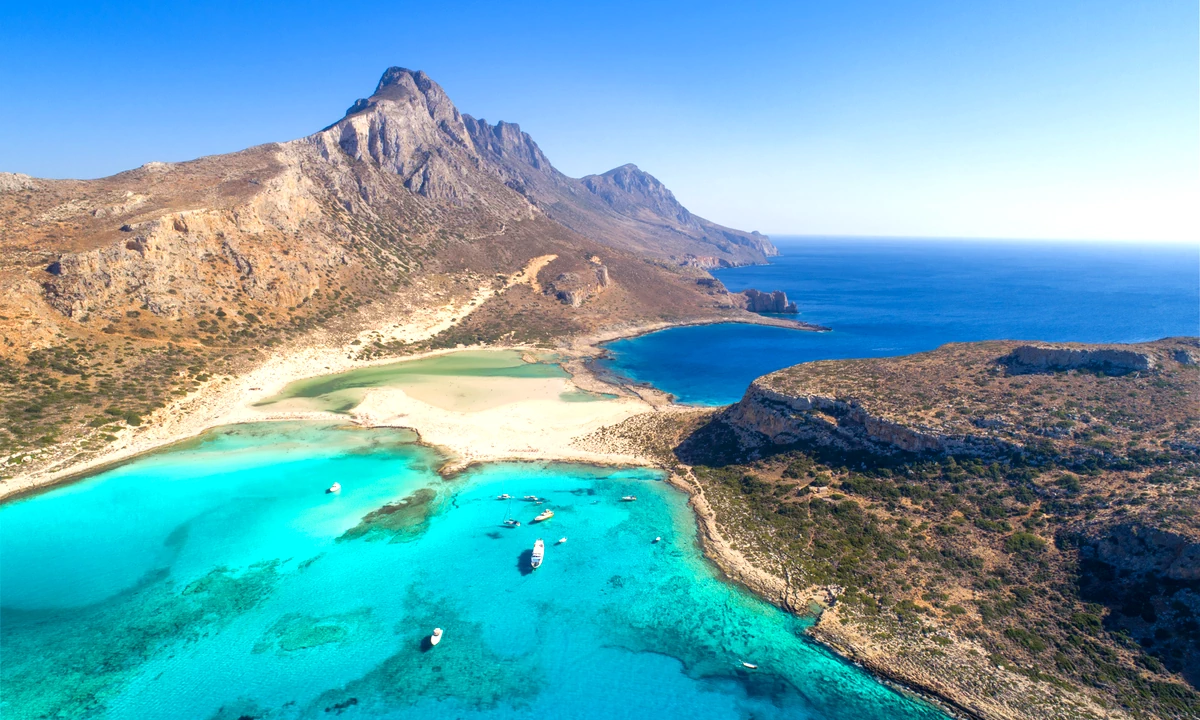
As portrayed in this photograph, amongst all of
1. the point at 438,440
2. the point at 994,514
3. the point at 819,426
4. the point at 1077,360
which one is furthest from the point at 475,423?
the point at 1077,360

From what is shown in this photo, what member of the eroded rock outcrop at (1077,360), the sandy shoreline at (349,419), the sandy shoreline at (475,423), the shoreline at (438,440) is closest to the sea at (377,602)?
the shoreline at (438,440)

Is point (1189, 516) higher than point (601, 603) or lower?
higher

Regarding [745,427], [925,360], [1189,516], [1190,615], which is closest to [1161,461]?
[1189,516]

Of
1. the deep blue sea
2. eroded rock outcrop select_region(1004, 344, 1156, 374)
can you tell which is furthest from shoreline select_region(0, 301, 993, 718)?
eroded rock outcrop select_region(1004, 344, 1156, 374)

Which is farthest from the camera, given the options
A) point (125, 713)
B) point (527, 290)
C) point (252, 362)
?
point (527, 290)

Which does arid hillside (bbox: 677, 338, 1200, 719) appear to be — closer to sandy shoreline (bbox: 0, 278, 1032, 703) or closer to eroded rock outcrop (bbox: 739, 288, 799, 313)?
sandy shoreline (bbox: 0, 278, 1032, 703)

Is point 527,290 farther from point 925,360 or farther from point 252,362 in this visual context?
point 925,360

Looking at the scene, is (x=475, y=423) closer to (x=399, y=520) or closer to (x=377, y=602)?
(x=399, y=520)

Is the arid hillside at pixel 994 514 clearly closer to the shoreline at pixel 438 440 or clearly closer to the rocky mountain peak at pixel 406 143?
the shoreline at pixel 438 440
